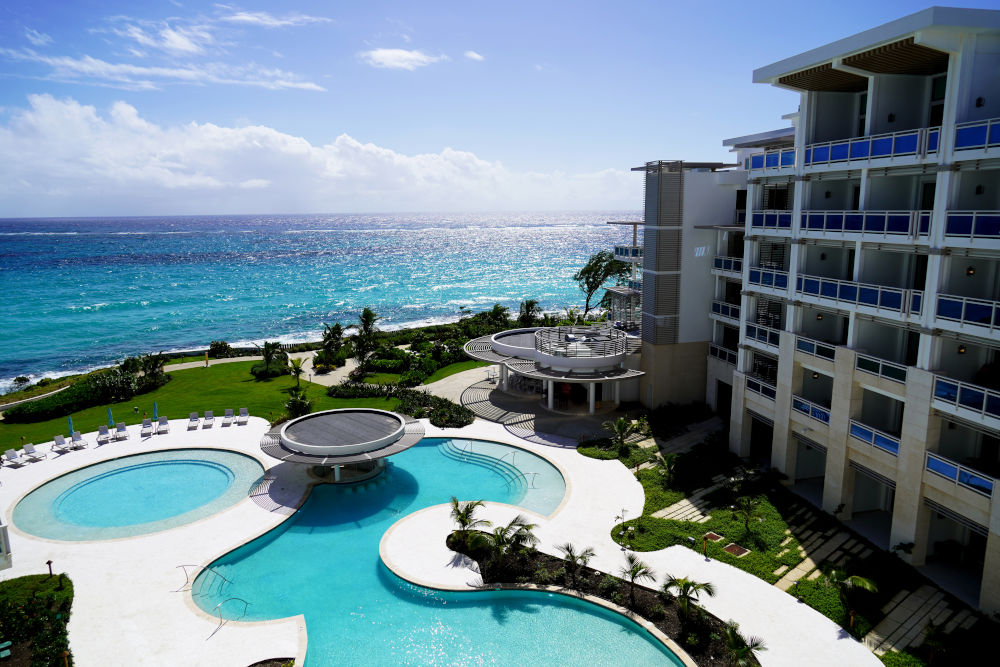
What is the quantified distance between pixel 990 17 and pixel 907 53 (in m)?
2.58

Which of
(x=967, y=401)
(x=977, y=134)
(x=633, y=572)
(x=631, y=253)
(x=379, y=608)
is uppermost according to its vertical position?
(x=977, y=134)

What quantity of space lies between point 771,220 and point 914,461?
12.2m

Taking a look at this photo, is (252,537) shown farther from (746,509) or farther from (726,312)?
(726,312)

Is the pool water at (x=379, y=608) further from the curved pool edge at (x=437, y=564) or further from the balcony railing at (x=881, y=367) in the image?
the balcony railing at (x=881, y=367)

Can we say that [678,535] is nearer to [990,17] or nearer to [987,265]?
[987,265]

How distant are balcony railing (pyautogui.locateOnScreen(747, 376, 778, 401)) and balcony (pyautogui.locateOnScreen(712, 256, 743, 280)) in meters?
6.28

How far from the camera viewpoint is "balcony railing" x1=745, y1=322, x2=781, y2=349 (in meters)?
28.1

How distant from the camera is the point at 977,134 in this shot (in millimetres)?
18531

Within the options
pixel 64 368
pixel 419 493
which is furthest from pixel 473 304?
pixel 419 493

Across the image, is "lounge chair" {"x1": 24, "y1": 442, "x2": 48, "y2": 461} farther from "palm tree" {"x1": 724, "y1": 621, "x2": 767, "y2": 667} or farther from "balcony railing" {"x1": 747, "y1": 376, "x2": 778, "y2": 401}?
"balcony railing" {"x1": 747, "y1": 376, "x2": 778, "y2": 401}

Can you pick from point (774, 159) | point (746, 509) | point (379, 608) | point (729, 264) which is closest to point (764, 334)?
point (729, 264)

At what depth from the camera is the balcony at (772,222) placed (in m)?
27.1

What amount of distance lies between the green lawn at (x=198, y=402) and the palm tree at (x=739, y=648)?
26.2m

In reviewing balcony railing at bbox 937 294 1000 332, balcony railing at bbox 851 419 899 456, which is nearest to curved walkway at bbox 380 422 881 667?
balcony railing at bbox 851 419 899 456
